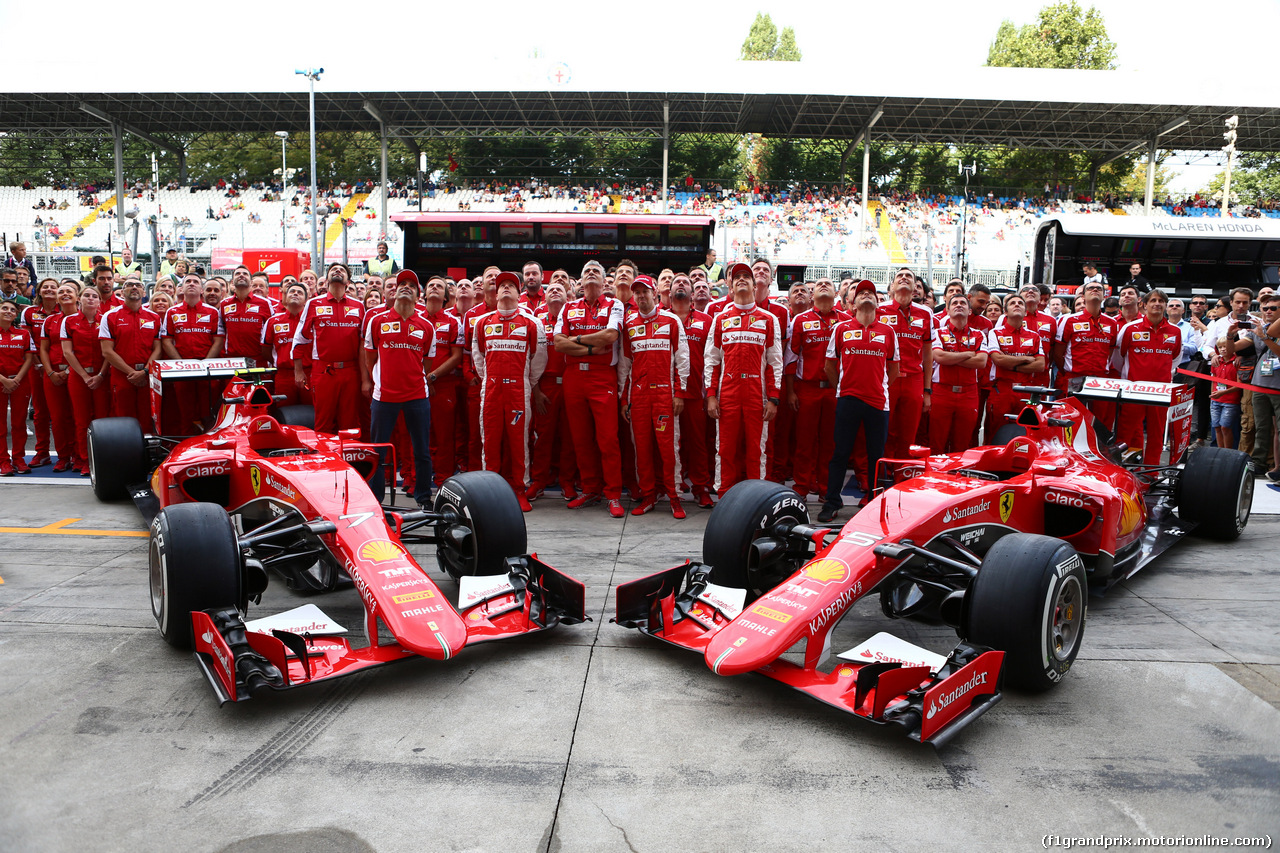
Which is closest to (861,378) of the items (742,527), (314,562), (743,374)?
(743,374)

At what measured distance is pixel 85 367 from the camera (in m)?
9.20

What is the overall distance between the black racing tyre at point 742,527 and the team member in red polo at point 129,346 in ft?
21.8

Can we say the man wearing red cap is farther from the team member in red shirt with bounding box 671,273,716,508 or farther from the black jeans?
the team member in red shirt with bounding box 671,273,716,508

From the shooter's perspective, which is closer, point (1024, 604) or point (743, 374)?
point (1024, 604)

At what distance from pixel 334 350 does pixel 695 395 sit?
3290 mm

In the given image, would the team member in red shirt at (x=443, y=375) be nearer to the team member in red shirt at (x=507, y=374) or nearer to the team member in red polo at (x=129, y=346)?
the team member in red shirt at (x=507, y=374)

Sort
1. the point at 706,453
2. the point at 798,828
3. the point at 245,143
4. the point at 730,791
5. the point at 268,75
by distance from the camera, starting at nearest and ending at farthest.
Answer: the point at 798,828
the point at 730,791
the point at 706,453
the point at 268,75
the point at 245,143

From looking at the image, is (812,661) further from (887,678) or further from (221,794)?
(221,794)

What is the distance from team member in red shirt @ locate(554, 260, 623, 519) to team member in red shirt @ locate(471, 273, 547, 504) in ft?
1.09

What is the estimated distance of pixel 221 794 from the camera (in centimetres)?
326

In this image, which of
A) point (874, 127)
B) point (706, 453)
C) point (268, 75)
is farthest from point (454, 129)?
point (706, 453)

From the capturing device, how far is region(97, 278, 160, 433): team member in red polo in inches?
351

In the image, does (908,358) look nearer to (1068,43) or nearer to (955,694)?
(955,694)

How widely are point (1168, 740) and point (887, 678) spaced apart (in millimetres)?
1298
